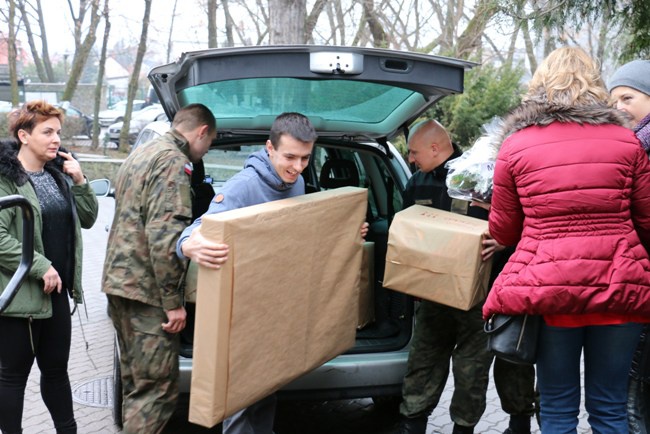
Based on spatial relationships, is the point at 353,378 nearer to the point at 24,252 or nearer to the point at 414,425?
the point at 414,425

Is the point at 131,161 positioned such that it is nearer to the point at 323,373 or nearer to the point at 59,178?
the point at 59,178

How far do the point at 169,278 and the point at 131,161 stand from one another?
0.60m

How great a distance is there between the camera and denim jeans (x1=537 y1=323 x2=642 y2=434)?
283cm

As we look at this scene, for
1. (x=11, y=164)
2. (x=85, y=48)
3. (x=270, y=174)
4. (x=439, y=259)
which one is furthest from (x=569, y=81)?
(x=85, y=48)

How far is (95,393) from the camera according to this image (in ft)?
17.3

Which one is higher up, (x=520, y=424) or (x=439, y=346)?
(x=439, y=346)

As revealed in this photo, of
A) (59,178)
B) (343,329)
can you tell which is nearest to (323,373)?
(343,329)

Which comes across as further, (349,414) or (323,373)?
(349,414)

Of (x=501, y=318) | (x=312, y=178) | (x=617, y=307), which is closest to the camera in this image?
(x=617, y=307)

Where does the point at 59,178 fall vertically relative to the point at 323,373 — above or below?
above

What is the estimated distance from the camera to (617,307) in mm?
2699

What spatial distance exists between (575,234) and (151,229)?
182cm

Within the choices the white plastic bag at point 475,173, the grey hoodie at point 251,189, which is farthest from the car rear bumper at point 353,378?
the white plastic bag at point 475,173

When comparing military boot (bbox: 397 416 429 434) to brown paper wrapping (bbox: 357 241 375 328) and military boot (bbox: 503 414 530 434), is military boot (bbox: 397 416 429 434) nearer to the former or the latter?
military boot (bbox: 503 414 530 434)
